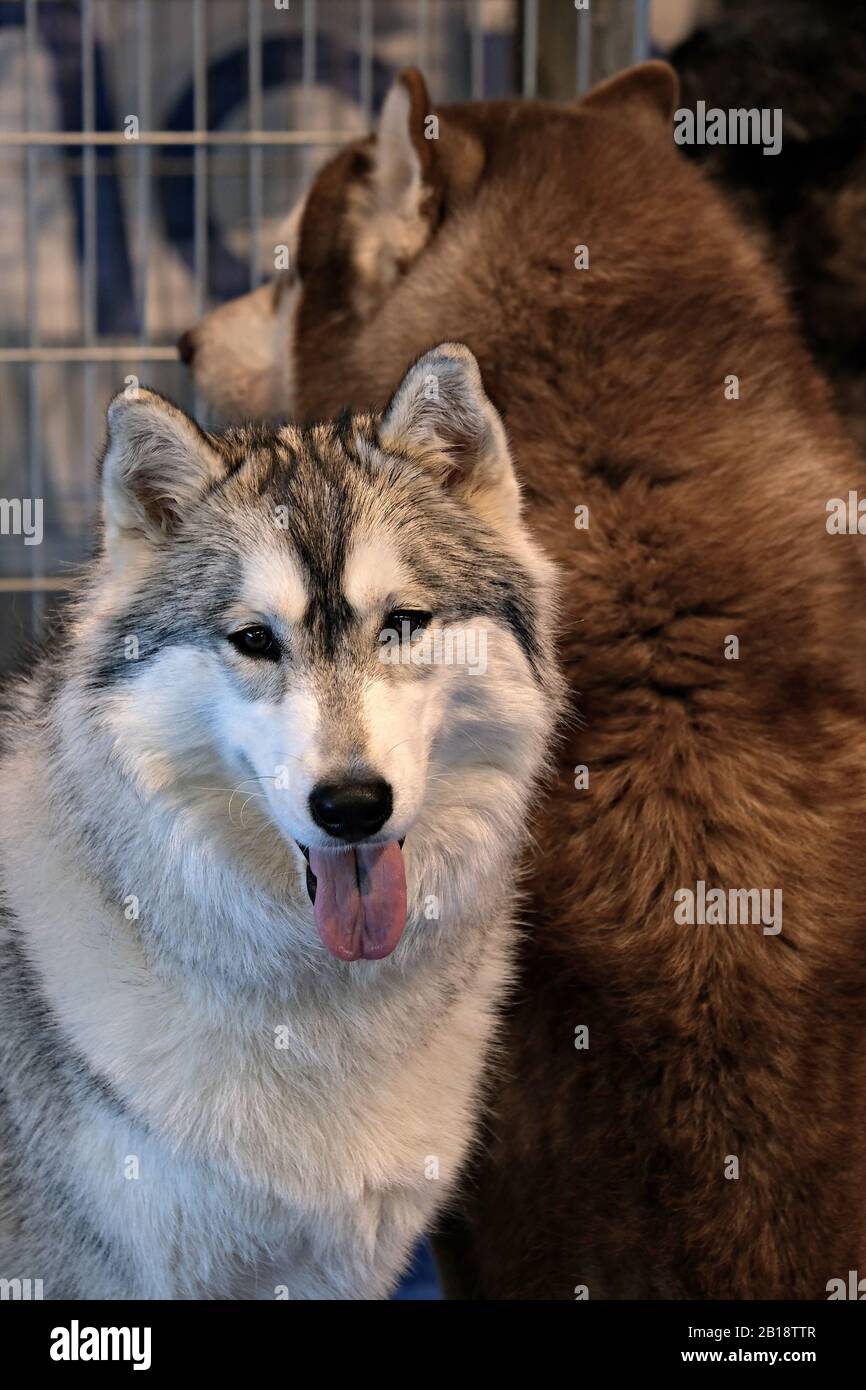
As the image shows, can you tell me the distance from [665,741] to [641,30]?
5.59 ft

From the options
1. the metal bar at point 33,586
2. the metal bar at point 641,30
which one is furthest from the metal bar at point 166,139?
the metal bar at point 33,586

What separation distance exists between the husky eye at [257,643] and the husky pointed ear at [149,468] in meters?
0.20

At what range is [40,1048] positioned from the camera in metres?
1.75

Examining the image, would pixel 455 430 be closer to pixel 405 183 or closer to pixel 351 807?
pixel 351 807

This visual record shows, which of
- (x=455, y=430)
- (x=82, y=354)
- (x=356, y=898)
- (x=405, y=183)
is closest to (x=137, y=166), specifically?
(x=82, y=354)

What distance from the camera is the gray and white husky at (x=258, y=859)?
159 cm

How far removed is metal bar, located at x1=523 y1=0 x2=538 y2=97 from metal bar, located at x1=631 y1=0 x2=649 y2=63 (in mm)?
241

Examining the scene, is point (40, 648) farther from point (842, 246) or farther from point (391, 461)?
point (842, 246)

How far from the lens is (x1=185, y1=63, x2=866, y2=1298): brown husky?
6.28ft

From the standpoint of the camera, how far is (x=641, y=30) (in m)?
2.96

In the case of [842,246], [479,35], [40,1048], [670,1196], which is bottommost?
[670,1196]

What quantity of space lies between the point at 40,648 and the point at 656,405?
37.8 inches
